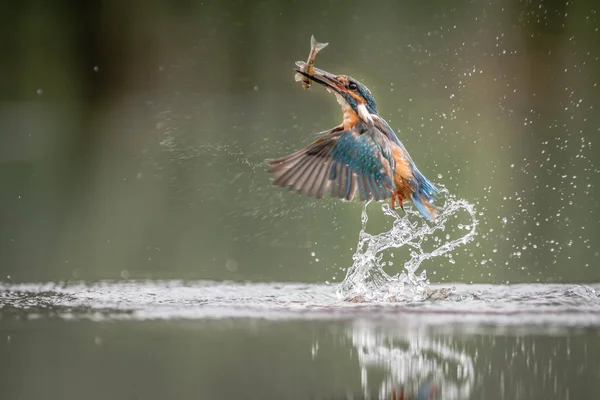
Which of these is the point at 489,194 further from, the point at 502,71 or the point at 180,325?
the point at 180,325

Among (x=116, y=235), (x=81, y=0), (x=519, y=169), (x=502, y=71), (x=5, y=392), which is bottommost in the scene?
(x=5, y=392)

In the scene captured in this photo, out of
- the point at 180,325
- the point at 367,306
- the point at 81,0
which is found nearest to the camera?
the point at 180,325

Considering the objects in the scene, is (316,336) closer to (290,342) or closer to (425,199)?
(290,342)

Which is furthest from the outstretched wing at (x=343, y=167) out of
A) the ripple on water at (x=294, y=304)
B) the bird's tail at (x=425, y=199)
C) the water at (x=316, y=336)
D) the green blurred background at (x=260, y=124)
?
the green blurred background at (x=260, y=124)

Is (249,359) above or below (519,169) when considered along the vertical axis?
below

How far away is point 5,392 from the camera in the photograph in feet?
7.93

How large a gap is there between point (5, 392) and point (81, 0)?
594 centimetres

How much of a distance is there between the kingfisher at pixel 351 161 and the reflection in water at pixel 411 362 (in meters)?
0.70

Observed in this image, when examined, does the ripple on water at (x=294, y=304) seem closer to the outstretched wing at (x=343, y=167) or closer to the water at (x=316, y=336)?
the water at (x=316, y=336)

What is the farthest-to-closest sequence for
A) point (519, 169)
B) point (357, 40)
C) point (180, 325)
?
point (357, 40)
point (519, 169)
point (180, 325)

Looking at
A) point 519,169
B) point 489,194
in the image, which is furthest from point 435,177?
point 519,169

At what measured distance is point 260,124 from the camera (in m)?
6.91

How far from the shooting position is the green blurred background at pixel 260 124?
19.4ft

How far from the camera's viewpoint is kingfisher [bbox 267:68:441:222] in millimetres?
3770
